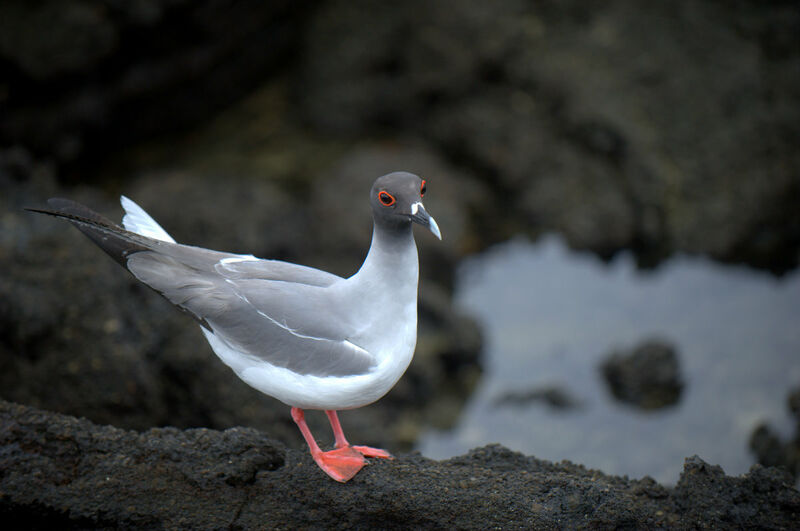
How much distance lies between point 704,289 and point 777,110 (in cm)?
227

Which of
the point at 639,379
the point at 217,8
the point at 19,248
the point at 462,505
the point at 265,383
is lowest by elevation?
the point at 462,505

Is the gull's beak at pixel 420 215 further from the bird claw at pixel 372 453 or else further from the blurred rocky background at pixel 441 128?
the blurred rocky background at pixel 441 128

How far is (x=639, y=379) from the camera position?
8281 millimetres

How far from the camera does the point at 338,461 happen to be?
4707mm

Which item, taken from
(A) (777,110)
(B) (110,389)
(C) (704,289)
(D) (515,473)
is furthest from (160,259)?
(A) (777,110)

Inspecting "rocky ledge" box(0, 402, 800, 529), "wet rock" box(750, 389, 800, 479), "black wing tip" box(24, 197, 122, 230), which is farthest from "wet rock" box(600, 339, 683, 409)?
"black wing tip" box(24, 197, 122, 230)

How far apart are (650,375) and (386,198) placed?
16.2ft

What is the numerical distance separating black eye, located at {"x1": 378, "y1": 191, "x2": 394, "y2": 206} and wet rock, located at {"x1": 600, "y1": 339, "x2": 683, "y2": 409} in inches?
188

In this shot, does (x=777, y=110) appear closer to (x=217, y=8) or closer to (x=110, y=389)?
(x=217, y=8)

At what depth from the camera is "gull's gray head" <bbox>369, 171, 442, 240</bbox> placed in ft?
14.0

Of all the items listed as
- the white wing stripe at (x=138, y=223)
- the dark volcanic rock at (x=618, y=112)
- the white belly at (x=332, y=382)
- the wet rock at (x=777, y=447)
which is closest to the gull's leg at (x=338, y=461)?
the white belly at (x=332, y=382)

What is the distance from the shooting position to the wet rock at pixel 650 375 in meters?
8.24

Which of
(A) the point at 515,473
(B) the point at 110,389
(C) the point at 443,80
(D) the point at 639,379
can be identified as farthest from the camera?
(C) the point at 443,80

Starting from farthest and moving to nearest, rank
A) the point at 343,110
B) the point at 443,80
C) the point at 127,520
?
1. the point at 343,110
2. the point at 443,80
3. the point at 127,520
